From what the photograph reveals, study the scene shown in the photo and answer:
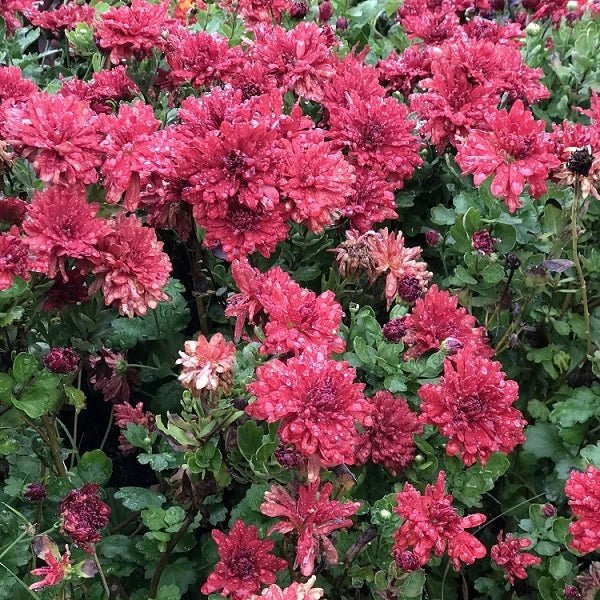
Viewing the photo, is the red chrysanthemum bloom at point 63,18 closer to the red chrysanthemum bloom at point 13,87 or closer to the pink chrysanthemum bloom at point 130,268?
the red chrysanthemum bloom at point 13,87

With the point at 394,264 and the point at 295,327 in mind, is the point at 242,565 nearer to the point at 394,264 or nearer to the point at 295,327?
the point at 295,327

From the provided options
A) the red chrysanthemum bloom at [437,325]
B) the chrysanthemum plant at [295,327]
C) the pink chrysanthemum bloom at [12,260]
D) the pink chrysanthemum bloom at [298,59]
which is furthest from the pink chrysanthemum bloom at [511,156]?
the pink chrysanthemum bloom at [12,260]

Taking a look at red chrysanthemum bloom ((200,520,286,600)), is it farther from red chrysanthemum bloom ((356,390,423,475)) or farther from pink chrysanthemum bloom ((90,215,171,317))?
pink chrysanthemum bloom ((90,215,171,317))

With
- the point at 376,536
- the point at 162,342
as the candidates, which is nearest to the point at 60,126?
the point at 162,342

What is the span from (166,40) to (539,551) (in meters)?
1.26

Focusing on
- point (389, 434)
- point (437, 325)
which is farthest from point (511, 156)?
point (389, 434)

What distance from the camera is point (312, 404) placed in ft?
3.26

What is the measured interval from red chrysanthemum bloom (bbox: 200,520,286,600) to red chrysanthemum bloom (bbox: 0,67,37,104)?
935 mm

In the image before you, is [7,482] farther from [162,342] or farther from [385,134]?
[385,134]

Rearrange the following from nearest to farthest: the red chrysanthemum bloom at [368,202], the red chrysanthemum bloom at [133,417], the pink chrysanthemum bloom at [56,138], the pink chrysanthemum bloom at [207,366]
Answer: the pink chrysanthemum bloom at [207,366] → the pink chrysanthemum bloom at [56,138] → the red chrysanthemum bloom at [133,417] → the red chrysanthemum bloom at [368,202]

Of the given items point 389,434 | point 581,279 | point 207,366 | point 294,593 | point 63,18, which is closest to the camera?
point 294,593

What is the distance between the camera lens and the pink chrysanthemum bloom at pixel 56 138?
112cm

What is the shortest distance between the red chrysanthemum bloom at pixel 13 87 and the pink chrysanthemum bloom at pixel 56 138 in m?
0.35

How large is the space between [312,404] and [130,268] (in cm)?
39
